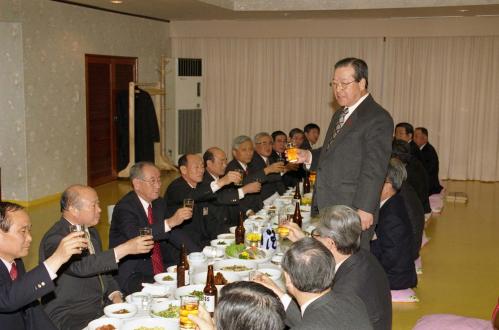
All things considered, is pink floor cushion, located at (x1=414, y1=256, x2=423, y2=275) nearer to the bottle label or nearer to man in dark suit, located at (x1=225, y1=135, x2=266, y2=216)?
man in dark suit, located at (x1=225, y1=135, x2=266, y2=216)

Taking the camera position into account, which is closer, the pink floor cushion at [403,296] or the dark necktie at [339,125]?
the dark necktie at [339,125]

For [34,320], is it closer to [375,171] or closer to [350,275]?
[350,275]

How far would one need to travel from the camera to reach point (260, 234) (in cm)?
476

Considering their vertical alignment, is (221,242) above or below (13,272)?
below

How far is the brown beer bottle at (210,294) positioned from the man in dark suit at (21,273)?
0.69m

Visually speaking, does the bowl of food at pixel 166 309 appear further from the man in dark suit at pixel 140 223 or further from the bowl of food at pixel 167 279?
the man in dark suit at pixel 140 223

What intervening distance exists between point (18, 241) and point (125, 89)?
948 cm

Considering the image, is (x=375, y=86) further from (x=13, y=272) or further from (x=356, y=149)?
(x=13, y=272)

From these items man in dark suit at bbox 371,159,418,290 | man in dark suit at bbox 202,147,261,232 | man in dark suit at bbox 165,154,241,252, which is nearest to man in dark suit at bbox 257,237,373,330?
man in dark suit at bbox 371,159,418,290

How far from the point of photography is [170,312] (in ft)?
10.6

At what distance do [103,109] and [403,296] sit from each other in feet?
25.4

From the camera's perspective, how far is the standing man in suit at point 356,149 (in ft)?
12.9

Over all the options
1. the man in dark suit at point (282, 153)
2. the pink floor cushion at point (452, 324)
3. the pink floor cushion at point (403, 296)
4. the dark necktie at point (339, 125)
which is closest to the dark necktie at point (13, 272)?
the dark necktie at point (339, 125)

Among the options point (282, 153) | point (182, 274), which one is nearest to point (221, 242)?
point (182, 274)
